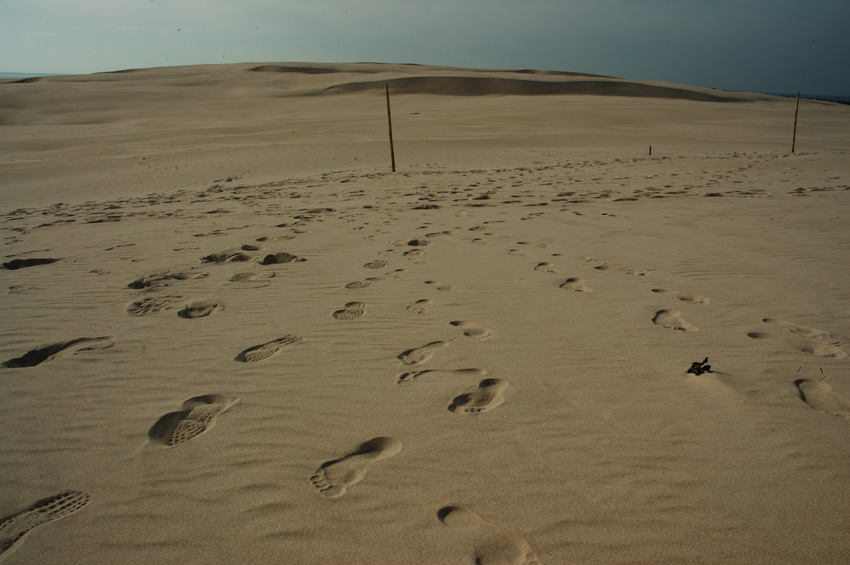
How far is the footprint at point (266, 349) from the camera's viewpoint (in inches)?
121

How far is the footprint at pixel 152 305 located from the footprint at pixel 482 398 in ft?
8.44

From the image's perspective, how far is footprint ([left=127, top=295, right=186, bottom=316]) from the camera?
12.7ft

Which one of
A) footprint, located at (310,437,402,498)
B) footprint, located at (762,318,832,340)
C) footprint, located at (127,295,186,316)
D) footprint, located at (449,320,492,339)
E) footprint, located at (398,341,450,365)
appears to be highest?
footprint, located at (127,295,186,316)

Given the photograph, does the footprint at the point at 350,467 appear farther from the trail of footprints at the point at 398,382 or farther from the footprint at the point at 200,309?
the footprint at the point at 200,309

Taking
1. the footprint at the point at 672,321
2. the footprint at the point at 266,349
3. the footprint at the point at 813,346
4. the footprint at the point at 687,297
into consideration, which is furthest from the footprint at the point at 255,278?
the footprint at the point at 813,346

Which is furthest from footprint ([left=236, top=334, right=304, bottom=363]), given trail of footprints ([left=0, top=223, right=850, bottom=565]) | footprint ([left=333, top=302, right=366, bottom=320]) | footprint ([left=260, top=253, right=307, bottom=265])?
footprint ([left=260, top=253, right=307, bottom=265])

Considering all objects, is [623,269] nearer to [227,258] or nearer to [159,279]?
[227,258]

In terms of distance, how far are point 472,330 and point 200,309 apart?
206 centimetres

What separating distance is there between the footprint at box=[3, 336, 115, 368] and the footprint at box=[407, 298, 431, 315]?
6.45 feet

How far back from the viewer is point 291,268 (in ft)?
16.1

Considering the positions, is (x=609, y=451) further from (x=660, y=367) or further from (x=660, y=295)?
(x=660, y=295)

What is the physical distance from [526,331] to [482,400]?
933mm

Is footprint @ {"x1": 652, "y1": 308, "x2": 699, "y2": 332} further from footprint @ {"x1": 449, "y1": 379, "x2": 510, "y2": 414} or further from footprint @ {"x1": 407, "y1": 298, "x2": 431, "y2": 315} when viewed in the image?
footprint @ {"x1": 407, "y1": 298, "x2": 431, "y2": 315}

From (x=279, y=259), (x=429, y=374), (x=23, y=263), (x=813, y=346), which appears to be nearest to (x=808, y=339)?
(x=813, y=346)
